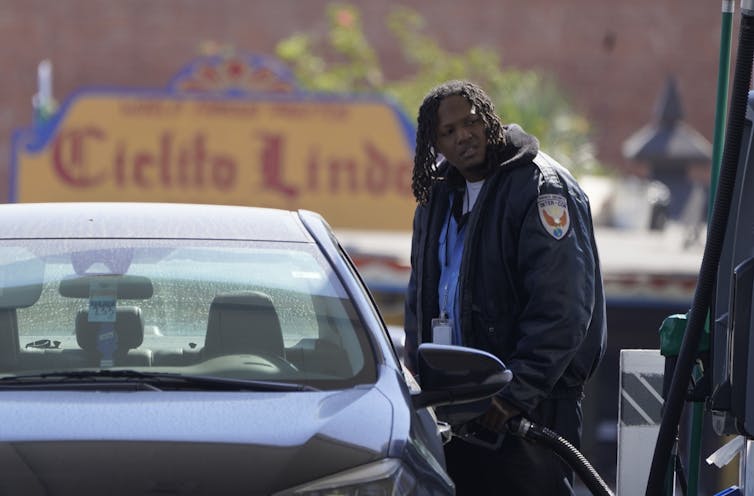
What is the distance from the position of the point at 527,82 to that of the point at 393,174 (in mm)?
12194

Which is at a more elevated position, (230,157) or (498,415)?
(498,415)

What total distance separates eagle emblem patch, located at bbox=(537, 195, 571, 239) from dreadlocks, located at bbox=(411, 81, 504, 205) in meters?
0.22

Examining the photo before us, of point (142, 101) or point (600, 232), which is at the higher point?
point (142, 101)

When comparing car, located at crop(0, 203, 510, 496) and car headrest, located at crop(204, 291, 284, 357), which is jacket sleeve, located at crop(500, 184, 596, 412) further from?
car headrest, located at crop(204, 291, 284, 357)

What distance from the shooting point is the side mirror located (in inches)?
142

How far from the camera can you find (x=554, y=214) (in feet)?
14.2

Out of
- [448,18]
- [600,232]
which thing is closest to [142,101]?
[600,232]

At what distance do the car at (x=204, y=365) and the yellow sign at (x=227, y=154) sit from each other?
10816 mm

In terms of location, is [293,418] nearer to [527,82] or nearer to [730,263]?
[730,263]

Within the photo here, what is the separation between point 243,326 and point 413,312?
40.3 inches

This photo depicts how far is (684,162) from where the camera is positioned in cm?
2144

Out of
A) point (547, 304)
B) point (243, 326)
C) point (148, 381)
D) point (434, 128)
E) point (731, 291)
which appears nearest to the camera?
point (148, 381)

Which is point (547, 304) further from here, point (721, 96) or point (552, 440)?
point (721, 96)

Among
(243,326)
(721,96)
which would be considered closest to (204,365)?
(243,326)
